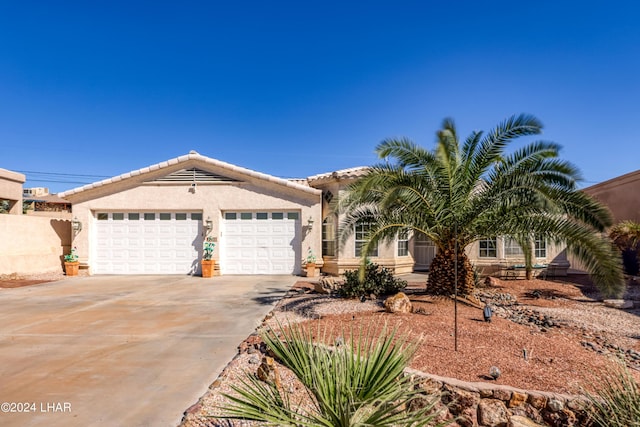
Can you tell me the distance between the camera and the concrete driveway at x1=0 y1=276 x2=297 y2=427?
3863mm

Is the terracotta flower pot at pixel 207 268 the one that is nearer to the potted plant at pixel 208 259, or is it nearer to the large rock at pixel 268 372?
the potted plant at pixel 208 259

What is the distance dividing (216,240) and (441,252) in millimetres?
9254

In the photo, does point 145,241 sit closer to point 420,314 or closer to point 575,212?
point 420,314

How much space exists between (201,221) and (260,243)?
105 inches

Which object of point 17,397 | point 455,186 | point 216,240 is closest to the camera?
point 17,397

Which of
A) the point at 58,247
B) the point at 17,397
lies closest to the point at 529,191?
the point at 17,397

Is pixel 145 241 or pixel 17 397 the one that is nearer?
pixel 17 397

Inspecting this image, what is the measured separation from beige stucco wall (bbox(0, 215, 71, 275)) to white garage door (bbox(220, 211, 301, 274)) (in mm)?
7177

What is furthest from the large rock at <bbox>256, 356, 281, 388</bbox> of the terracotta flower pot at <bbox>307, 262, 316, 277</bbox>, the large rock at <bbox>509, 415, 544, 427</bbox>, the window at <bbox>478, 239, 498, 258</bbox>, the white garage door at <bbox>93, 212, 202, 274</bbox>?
the window at <bbox>478, 239, 498, 258</bbox>

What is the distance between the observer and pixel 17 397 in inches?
161

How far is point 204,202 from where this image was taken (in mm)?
14984

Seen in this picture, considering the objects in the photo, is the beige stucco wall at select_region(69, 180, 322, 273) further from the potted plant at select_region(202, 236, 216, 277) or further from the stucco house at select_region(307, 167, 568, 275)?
the stucco house at select_region(307, 167, 568, 275)

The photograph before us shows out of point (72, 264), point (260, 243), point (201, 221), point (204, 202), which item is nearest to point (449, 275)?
point (260, 243)

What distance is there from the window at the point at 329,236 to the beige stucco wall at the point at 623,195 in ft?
38.4
